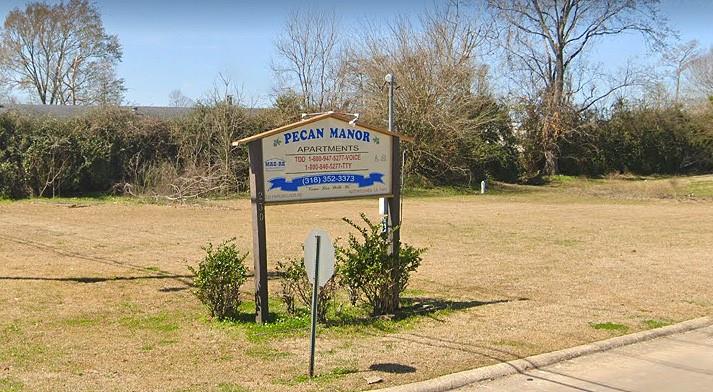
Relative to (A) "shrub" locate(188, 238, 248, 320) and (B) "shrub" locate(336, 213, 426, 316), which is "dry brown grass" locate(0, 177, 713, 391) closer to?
(A) "shrub" locate(188, 238, 248, 320)

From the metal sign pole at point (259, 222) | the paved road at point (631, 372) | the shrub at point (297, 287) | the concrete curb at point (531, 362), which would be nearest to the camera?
the concrete curb at point (531, 362)

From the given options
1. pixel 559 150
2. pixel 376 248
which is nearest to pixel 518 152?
pixel 559 150

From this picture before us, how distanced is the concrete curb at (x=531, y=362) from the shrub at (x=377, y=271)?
2.11 metres

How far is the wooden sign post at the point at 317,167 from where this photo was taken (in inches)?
296

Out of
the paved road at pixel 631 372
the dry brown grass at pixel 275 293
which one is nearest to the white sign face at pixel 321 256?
the dry brown grass at pixel 275 293

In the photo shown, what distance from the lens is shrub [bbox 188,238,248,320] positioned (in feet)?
25.0

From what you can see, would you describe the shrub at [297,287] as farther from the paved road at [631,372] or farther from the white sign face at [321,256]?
the paved road at [631,372]

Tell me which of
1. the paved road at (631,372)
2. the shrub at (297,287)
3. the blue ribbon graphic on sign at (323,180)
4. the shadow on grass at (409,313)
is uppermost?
the blue ribbon graphic on sign at (323,180)

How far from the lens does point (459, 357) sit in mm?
6289

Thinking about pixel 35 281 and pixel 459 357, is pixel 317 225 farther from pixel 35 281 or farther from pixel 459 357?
pixel 459 357

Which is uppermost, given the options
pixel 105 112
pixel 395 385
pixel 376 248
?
pixel 105 112

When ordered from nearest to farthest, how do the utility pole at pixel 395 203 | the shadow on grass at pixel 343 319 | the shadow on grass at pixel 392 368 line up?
1. the shadow on grass at pixel 392 368
2. the shadow on grass at pixel 343 319
3. the utility pole at pixel 395 203

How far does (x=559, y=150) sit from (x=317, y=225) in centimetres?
2780

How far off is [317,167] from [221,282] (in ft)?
5.56
